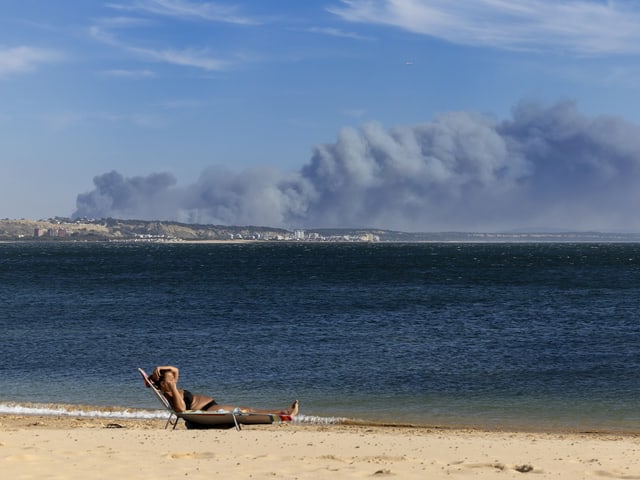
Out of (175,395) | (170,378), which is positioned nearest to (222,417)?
(175,395)

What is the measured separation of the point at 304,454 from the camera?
17984mm

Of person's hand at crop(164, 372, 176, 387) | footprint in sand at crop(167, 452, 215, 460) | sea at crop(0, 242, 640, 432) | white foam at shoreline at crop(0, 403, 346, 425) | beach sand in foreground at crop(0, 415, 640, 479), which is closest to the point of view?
beach sand in foreground at crop(0, 415, 640, 479)

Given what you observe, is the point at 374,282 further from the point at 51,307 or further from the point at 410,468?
the point at 410,468

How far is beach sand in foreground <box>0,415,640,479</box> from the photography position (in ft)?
51.3

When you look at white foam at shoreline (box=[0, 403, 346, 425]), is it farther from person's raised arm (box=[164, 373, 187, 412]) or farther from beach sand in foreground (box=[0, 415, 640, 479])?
person's raised arm (box=[164, 373, 187, 412])

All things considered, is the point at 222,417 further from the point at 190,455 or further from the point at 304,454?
the point at 304,454

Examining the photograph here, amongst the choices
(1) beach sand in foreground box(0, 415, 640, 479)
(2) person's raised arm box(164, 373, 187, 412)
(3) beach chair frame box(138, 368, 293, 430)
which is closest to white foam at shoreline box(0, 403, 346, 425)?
(1) beach sand in foreground box(0, 415, 640, 479)

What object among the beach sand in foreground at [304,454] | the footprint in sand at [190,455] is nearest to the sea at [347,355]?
the beach sand in foreground at [304,454]

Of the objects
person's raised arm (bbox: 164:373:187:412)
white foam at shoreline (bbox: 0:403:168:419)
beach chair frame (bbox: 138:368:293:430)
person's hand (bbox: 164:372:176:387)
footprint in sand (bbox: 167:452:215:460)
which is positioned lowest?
white foam at shoreline (bbox: 0:403:168:419)

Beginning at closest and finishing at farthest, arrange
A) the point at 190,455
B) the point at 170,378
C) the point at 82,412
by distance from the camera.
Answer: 1. the point at 190,455
2. the point at 170,378
3. the point at 82,412

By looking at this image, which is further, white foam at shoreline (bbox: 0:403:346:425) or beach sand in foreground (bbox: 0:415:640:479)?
white foam at shoreline (bbox: 0:403:346:425)

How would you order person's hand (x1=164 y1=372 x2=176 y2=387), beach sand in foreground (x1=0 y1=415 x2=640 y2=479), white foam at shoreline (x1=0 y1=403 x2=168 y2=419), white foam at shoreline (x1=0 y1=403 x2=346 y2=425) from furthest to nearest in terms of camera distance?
white foam at shoreline (x1=0 y1=403 x2=168 y2=419) → white foam at shoreline (x1=0 y1=403 x2=346 y2=425) → person's hand (x1=164 y1=372 x2=176 y2=387) → beach sand in foreground (x1=0 y1=415 x2=640 y2=479)

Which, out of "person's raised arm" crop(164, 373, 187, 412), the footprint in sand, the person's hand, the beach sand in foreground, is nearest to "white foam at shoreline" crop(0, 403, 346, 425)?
the beach sand in foreground

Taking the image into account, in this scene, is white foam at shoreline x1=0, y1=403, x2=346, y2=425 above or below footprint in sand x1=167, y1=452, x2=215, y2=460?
below
